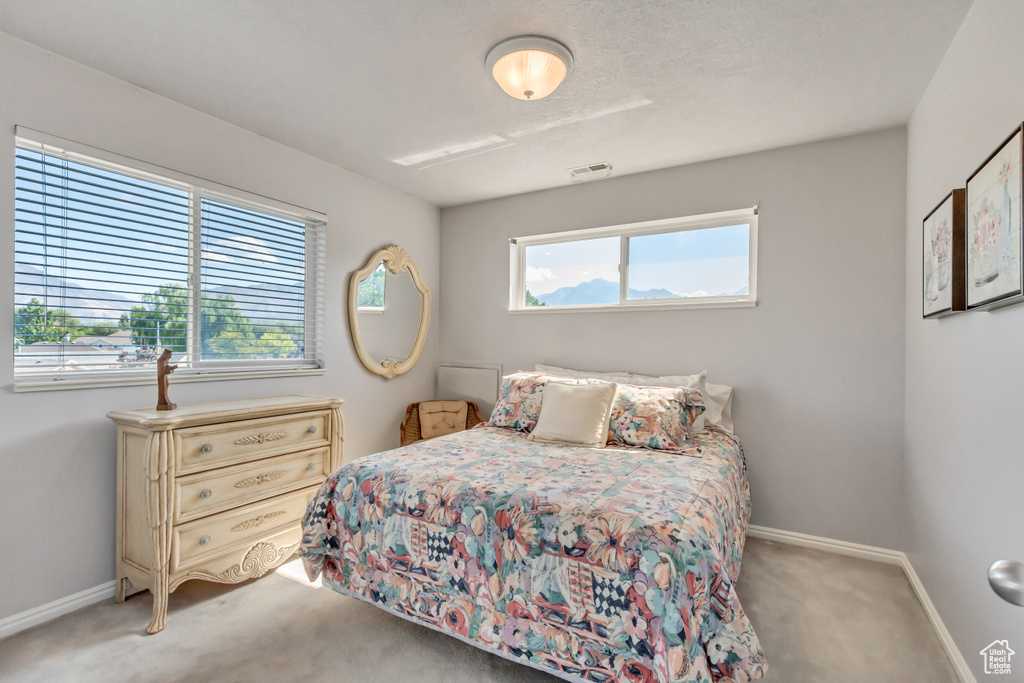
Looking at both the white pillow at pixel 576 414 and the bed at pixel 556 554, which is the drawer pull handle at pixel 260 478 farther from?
the white pillow at pixel 576 414

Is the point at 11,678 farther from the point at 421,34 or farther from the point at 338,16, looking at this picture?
the point at 421,34

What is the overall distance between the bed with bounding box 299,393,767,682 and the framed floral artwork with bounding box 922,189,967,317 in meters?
1.13

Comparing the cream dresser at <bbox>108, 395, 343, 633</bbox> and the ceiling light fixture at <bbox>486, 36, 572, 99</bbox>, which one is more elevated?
the ceiling light fixture at <bbox>486, 36, 572, 99</bbox>

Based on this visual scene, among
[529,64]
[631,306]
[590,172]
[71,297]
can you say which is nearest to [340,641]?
[71,297]

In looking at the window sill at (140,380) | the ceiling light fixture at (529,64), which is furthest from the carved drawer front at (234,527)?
the ceiling light fixture at (529,64)

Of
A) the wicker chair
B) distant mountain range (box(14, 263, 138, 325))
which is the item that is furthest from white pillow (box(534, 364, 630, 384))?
distant mountain range (box(14, 263, 138, 325))

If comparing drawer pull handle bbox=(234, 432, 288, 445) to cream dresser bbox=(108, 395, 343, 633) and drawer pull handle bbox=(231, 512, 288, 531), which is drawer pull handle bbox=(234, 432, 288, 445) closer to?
cream dresser bbox=(108, 395, 343, 633)

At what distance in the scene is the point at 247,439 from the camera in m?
2.44

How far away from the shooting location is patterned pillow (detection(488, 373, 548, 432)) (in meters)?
3.09

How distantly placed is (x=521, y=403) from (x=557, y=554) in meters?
1.53

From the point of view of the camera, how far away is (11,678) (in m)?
1.76

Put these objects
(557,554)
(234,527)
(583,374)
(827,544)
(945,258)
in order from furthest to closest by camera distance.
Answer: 1. (583,374)
2. (827,544)
3. (234,527)
4. (945,258)
5. (557,554)

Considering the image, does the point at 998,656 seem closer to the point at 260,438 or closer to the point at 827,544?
the point at 827,544

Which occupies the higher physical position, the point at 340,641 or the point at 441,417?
the point at 441,417
